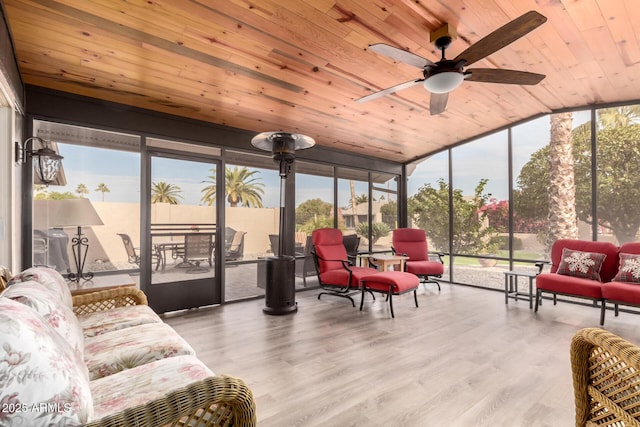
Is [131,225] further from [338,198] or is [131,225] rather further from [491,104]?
[491,104]

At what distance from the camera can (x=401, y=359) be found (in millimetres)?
2752

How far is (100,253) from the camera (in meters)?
3.60

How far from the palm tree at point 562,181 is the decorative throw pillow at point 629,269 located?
1.07 metres

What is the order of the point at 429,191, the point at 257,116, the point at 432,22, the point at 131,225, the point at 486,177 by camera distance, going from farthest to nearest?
the point at 429,191 → the point at 486,177 → the point at 257,116 → the point at 131,225 → the point at 432,22

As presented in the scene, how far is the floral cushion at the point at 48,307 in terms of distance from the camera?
52.2 inches

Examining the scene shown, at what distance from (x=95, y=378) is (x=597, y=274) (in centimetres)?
504

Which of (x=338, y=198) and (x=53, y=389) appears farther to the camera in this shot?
(x=338, y=198)

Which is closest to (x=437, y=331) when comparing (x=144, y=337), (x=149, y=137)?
(x=144, y=337)

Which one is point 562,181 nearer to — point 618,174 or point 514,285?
point 618,174

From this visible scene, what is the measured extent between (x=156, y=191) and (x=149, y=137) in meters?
0.65

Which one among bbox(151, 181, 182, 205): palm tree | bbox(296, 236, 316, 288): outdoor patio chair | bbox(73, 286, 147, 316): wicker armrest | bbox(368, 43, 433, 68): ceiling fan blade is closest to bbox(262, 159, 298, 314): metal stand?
bbox(296, 236, 316, 288): outdoor patio chair

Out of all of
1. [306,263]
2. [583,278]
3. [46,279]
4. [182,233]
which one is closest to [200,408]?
[46,279]

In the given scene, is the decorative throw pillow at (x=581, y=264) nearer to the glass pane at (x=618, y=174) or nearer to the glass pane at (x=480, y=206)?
the glass pane at (x=618, y=174)

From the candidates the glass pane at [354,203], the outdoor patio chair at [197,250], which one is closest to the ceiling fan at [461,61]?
the outdoor patio chair at [197,250]
